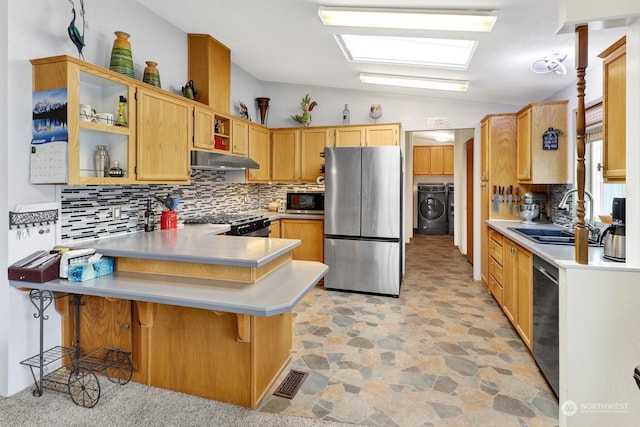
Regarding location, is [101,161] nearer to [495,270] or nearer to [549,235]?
[549,235]

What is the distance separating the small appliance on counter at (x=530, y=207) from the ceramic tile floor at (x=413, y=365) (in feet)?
3.40

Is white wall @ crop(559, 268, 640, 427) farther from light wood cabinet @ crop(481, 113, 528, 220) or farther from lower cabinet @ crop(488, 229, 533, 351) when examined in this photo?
light wood cabinet @ crop(481, 113, 528, 220)

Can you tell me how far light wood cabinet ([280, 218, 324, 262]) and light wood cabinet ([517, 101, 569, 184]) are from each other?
2.57 m

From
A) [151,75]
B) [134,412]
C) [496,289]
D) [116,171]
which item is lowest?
[134,412]

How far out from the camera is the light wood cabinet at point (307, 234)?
4.79 meters

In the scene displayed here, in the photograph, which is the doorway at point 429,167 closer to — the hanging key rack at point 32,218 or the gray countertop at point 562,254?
the gray countertop at point 562,254

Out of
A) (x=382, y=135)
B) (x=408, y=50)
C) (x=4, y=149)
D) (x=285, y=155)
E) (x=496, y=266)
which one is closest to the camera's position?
(x=4, y=149)

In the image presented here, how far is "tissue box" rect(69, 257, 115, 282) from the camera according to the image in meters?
2.12

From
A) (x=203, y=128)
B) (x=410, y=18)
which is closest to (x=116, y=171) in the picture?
(x=203, y=128)

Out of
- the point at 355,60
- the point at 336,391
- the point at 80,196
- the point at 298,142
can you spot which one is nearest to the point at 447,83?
the point at 355,60

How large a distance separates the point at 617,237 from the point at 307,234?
341cm

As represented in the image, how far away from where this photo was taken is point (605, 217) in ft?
9.09

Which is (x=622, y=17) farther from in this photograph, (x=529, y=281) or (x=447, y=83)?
(x=447, y=83)

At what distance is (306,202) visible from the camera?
16.6 feet
